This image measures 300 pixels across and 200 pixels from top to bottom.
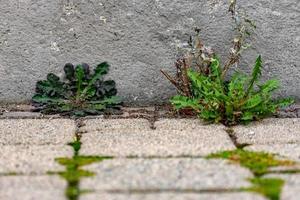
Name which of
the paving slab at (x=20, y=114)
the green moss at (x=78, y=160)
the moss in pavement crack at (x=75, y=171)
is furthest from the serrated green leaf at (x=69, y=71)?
the green moss at (x=78, y=160)

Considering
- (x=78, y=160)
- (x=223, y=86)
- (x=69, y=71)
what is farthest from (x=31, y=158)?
(x=223, y=86)

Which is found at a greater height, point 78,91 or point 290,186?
point 78,91

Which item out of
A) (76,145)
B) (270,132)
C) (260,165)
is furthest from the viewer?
(270,132)

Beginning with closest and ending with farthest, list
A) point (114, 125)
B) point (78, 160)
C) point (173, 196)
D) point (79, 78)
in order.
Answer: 1. point (173, 196)
2. point (78, 160)
3. point (114, 125)
4. point (79, 78)

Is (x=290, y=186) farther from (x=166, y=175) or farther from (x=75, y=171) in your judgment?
(x=75, y=171)

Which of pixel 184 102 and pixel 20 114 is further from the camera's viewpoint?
pixel 20 114

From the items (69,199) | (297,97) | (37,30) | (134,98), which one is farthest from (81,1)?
(69,199)

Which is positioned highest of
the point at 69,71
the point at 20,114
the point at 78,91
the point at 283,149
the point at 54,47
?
the point at 54,47

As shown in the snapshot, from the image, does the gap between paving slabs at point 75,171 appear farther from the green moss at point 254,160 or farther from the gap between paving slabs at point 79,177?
the green moss at point 254,160
